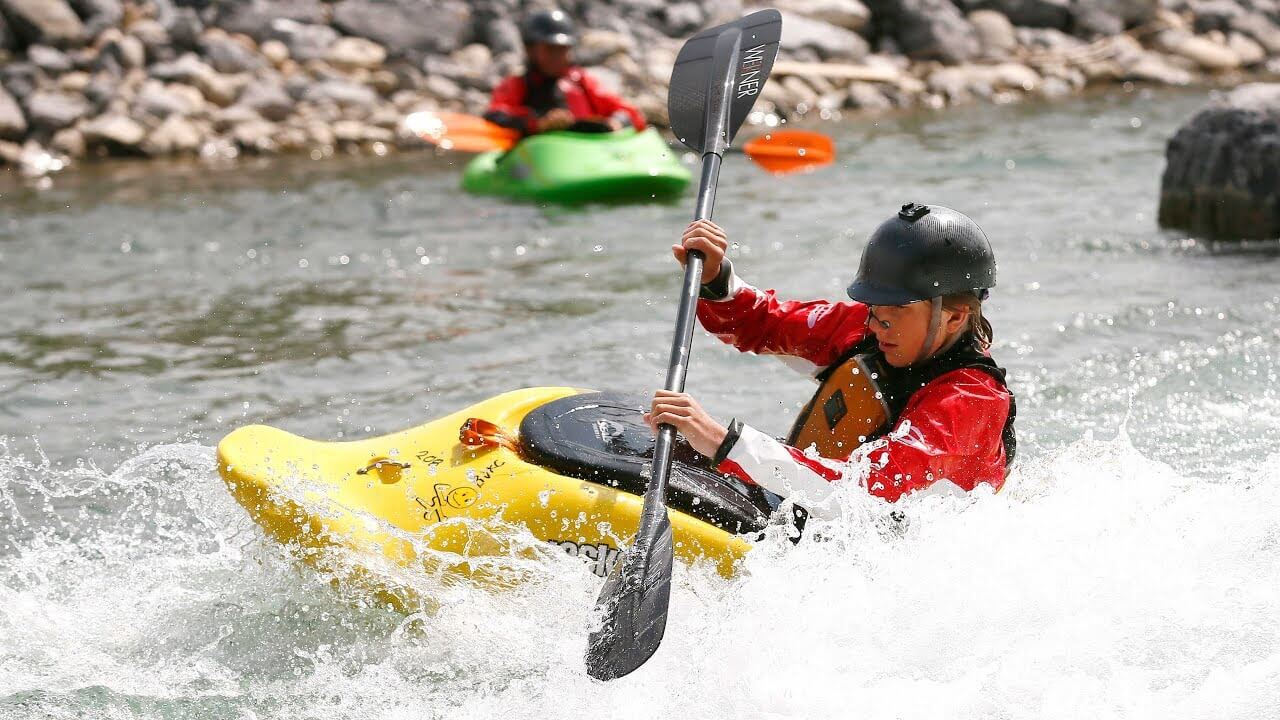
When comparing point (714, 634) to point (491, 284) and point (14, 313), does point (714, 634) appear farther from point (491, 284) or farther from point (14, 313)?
point (14, 313)

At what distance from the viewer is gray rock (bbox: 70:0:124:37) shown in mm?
12031

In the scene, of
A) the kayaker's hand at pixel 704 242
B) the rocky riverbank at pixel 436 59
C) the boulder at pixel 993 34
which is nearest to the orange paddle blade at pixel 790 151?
the kayaker's hand at pixel 704 242

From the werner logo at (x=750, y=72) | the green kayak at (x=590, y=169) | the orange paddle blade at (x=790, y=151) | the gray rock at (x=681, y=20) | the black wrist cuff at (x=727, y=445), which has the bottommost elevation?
the gray rock at (x=681, y=20)

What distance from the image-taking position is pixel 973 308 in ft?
10.5

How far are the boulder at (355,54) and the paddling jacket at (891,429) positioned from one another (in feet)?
32.2

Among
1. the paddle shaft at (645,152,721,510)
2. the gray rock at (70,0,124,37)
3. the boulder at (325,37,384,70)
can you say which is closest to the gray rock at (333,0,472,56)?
the boulder at (325,37,384,70)

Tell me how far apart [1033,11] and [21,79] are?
10540 millimetres

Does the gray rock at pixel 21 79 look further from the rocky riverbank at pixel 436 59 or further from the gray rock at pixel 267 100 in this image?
the gray rock at pixel 267 100

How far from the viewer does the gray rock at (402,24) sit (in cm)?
1314

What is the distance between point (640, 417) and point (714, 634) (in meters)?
0.67

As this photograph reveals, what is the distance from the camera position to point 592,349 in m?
5.93

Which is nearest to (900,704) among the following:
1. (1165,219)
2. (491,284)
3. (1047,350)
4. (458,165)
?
(1047,350)

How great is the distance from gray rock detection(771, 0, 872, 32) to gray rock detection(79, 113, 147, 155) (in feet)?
22.2

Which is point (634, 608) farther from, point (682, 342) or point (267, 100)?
point (267, 100)
